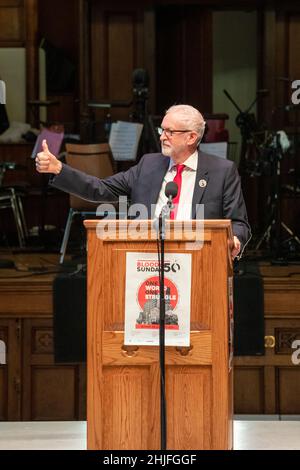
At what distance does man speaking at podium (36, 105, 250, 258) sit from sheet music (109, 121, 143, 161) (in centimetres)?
296

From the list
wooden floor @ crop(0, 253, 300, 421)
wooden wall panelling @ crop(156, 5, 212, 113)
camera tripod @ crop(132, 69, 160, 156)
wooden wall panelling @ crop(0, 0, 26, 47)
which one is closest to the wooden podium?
wooden floor @ crop(0, 253, 300, 421)

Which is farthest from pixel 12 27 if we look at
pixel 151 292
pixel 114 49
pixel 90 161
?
pixel 151 292

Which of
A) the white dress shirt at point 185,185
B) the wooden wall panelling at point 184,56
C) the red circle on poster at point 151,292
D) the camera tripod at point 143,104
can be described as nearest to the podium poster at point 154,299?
the red circle on poster at point 151,292

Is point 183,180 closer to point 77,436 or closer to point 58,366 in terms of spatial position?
point 77,436

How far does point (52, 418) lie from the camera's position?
5.67 meters

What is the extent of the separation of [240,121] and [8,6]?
323 centimetres

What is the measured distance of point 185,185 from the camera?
3867 mm

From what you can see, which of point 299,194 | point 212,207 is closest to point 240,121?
point 299,194

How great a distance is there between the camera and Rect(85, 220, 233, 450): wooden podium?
3.21 meters

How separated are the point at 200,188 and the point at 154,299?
2.53ft

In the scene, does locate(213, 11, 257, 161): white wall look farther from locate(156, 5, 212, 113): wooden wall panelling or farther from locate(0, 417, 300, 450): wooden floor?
locate(0, 417, 300, 450): wooden floor

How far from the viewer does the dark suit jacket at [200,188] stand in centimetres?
380

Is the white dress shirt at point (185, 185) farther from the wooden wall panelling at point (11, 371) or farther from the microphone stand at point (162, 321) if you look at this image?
the wooden wall panelling at point (11, 371)
